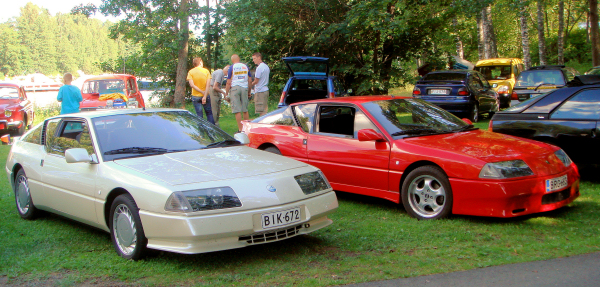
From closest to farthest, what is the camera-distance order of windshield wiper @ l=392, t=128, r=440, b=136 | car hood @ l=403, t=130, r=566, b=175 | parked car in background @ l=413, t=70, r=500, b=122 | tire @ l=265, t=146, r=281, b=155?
car hood @ l=403, t=130, r=566, b=175, windshield wiper @ l=392, t=128, r=440, b=136, tire @ l=265, t=146, r=281, b=155, parked car in background @ l=413, t=70, r=500, b=122

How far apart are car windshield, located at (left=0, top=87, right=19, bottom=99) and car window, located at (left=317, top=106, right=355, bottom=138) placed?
13945 millimetres

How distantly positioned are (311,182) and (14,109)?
48.1 feet

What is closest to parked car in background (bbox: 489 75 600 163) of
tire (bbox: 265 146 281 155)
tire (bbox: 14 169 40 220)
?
tire (bbox: 265 146 281 155)

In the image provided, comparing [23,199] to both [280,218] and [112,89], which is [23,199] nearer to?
[280,218]

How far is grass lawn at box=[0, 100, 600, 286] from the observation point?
157 inches

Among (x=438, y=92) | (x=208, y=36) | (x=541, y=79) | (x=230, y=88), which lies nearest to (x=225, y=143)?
(x=230, y=88)

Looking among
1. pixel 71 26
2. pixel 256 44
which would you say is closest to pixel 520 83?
pixel 256 44

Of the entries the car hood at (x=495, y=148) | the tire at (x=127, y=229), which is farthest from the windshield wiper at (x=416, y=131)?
the tire at (x=127, y=229)

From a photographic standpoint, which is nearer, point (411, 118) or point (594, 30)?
point (411, 118)

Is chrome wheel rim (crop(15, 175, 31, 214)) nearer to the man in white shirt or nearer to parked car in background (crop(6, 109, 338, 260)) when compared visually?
parked car in background (crop(6, 109, 338, 260))

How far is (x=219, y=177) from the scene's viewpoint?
4.16 metres

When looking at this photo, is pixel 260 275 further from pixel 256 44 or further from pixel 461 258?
pixel 256 44

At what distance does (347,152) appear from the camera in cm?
619

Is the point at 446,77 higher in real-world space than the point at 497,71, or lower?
lower
